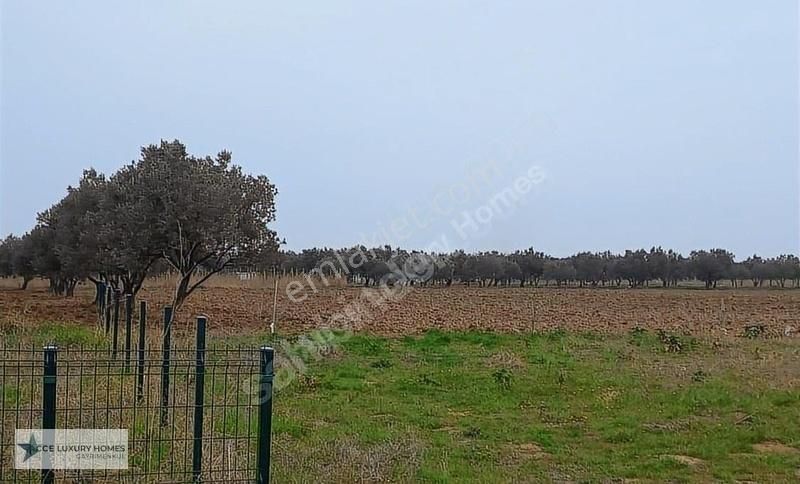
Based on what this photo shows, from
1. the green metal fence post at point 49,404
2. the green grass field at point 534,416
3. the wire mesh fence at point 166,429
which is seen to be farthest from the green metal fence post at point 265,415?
the green metal fence post at point 49,404

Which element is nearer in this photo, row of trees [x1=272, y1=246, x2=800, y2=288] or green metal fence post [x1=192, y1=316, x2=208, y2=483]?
green metal fence post [x1=192, y1=316, x2=208, y2=483]

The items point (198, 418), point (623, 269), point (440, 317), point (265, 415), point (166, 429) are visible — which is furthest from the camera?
point (623, 269)

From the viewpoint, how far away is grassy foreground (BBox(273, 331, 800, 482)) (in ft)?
19.9

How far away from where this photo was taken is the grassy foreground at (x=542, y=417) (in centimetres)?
608

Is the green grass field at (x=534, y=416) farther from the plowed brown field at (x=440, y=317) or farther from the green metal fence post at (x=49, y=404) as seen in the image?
the plowed brown field at (x=440, y=317)

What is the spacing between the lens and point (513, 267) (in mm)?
73250

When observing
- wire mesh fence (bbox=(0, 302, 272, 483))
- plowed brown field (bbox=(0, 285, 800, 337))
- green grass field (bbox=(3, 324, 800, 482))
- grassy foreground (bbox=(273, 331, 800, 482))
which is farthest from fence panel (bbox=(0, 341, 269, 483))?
plowed brown field (bbox=(0, 285, 800, 337))

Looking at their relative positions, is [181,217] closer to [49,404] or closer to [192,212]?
[192,212]

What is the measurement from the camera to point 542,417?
8383 mm

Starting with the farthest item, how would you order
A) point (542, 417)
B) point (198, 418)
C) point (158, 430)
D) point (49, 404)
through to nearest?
point (542, 417) → point (158, 430) → point (198, 418) → point (49, 404)

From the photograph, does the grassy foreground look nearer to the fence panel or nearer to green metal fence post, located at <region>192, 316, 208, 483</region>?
the fence panel

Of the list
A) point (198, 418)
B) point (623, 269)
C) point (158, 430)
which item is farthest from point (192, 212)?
point (623, 269)

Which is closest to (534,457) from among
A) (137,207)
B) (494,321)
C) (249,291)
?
(137,207)

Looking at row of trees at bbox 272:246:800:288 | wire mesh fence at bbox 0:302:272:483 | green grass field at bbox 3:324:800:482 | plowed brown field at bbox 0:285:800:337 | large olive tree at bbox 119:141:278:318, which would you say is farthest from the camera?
row of trees at bbox 272:246:800:288
